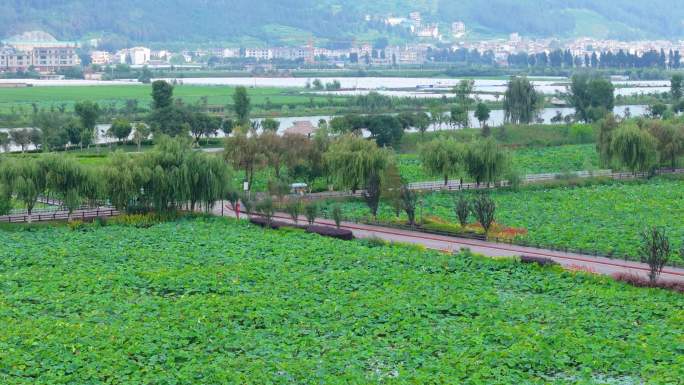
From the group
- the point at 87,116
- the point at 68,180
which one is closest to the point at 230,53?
the point at 87,116

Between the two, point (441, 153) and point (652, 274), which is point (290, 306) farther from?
point (441, 153)

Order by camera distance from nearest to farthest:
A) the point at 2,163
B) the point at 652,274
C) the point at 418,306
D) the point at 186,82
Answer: the point at 418,306
the point at 652,274
the point at 2,163
the point at 186,82

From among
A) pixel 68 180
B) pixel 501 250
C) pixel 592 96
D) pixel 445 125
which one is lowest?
pixel 501 250

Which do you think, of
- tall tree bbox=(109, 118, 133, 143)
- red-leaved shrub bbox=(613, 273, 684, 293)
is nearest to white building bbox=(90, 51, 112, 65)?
tall tree bbox=(109, 118, 133, 143)

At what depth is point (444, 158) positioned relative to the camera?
4072cm

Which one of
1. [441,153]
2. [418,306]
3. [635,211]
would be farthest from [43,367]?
[441,153]

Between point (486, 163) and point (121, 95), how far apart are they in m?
60.7

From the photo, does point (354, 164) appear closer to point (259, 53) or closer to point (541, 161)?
point (541, 161)

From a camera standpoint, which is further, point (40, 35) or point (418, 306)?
point (40, 35)

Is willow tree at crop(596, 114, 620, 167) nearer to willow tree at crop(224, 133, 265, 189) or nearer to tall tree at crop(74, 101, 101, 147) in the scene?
willow tree at crop(224, 133, 265, 189)

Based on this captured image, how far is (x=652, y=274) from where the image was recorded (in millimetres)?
23656

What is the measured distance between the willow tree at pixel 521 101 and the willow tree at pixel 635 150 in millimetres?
22884

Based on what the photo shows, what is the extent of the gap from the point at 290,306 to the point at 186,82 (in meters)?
101

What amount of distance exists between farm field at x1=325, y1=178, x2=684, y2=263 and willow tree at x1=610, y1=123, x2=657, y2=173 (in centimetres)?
139
